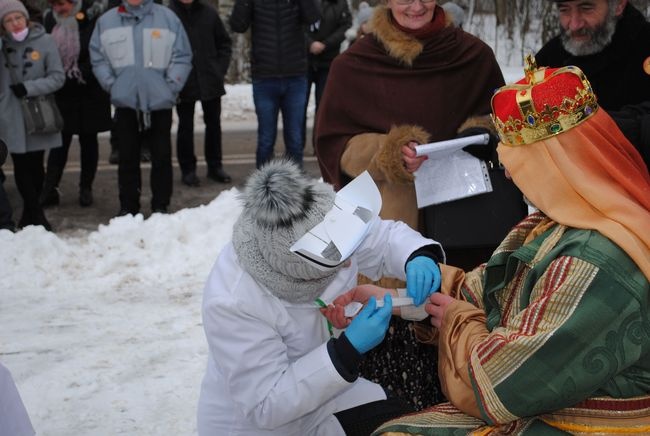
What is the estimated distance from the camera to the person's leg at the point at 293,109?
7520 mm

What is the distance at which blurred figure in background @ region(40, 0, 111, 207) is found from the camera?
698 cm

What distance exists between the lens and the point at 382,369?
9.52 ft

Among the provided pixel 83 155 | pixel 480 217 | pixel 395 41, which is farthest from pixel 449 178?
pixel 83 155

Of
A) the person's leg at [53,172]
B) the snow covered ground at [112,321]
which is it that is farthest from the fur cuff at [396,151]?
the person's leg at [53,172]

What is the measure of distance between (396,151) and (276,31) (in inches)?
167

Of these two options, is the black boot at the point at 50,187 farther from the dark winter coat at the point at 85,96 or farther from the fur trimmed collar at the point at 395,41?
the fur trimmed collar at the point at 395,41

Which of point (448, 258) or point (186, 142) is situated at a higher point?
point (448, 258)

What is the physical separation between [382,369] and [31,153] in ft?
14.9

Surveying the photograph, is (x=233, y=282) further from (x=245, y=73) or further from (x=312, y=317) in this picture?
(x=245, y=73)

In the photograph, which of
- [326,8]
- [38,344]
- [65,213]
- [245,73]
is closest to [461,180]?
[38,344]

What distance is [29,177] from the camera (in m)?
6.61

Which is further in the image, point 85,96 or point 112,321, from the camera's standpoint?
point 85,96

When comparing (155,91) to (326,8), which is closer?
(155,91)

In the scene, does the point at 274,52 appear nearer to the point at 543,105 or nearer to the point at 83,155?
the point at 83,155
